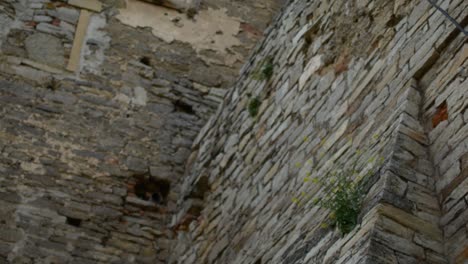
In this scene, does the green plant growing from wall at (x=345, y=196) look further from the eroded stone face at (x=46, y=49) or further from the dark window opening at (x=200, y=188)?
the eroded stone face at (x=46, y=49)

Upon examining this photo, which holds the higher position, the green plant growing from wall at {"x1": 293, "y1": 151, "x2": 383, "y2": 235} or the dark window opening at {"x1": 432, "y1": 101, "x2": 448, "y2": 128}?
the dark window opening at {"x1": 432, "y1": 101, "x2": 448, "y2": 128}

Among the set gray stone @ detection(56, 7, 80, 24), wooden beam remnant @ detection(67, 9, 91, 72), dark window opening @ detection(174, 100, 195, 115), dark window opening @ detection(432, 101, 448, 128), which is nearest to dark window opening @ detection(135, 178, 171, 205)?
dark window opening @ detection(174, 100, 195, 115)

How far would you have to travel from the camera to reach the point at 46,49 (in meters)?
7.67

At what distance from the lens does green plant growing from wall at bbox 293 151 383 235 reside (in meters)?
3.47

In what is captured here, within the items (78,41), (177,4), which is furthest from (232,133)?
(177,4)

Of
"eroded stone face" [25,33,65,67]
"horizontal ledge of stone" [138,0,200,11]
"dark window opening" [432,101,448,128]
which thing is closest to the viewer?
"dark window opening" [432,101,448,128]

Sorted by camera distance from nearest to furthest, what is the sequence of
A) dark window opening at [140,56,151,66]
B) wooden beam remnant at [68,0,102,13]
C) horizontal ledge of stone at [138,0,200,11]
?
dark window opening at [140,56,151,66], wooden beam remnant at [68,0,102,13], horizontal ledge of stone at [138,0,200,11]

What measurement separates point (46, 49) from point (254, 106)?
8.18 feet

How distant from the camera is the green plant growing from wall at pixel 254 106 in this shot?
596cm

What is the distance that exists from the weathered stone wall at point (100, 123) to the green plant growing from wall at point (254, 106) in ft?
4.49

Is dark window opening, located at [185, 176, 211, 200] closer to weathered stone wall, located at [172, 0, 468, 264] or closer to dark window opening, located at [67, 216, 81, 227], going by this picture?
weathered stone wall, located at [172, 0, 468, 264]

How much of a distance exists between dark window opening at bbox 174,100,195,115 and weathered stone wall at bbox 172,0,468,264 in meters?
0.93

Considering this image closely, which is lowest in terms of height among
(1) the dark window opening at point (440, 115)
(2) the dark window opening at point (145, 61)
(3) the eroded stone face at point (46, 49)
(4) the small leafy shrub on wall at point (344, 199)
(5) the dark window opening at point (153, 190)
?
(5) the dark window opening at point (153, 190)

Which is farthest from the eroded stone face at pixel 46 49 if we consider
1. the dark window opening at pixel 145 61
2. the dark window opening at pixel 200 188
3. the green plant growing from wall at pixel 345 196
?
the green plant growing from wall at pixel 345 196
